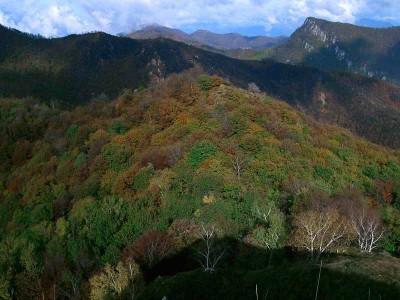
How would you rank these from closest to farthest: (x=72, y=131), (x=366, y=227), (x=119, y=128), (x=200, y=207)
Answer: (x=366, y=227), (x=200, y=207), (x=119, y=128), (x=72, y=131)

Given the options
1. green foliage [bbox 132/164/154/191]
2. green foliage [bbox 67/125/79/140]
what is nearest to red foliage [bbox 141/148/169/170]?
green foliage [bbox 132/164/154/191]

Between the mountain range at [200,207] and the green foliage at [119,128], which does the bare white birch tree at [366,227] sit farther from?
the green foliage at [119,128]

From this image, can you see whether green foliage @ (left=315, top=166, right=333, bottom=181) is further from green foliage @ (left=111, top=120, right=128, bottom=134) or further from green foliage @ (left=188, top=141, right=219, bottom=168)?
green foliage @ (left=111, top=120, right=128, bottom=134)

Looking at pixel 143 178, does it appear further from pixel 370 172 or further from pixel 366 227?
pixel 370 172

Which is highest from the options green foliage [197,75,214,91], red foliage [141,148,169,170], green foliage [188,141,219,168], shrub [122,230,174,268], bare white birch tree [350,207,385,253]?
green foliage [197,75,214,91]

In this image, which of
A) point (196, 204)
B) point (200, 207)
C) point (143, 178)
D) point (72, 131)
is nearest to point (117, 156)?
point (143, 178)

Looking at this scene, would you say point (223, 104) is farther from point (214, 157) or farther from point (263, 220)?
point (263, 220)

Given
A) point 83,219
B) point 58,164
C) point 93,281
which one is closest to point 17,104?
point 58,164

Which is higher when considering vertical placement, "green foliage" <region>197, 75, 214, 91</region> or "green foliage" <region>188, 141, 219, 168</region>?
"green foliage" <region>197, 75, 214, 91</region>
